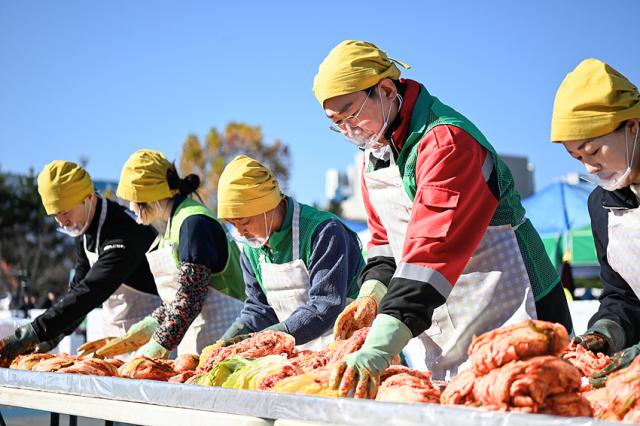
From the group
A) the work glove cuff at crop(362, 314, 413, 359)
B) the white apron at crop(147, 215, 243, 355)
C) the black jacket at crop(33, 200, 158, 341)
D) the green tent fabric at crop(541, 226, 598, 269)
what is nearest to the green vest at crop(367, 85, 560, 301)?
the work glove cuff at crop(362, 314, 413, 359)

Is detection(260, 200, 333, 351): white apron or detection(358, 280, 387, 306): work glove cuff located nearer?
detection(358, 280, 387, 306): work glove cuff

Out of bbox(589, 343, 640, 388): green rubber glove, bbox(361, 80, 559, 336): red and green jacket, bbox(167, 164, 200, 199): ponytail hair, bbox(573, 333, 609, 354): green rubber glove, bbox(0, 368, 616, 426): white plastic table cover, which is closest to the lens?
bbox(0, 368, 616, 426): white plastic table cover

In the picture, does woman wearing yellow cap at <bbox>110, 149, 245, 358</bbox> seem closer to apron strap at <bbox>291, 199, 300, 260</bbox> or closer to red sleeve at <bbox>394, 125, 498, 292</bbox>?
apron strap at <bbox>291, 199, 300, 260</bbox>

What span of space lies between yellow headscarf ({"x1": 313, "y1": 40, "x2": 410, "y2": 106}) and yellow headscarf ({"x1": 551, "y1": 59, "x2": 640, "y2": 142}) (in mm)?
670

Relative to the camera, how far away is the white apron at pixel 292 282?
13.6ft

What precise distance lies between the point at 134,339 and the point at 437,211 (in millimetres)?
2779

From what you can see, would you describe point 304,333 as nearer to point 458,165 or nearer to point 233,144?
point 458,165

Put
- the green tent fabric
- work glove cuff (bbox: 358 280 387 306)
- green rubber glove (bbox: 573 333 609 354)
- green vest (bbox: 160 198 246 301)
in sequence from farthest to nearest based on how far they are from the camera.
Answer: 1. the green tent fabric
2. green vest (bbox: 160 198 246 301)
3. work glove cuff (bbox: 358 280 387 306)
4. green rubber glove (bbox: 573 333 609 354)

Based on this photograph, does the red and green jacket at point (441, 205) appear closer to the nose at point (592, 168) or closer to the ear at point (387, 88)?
the ear at point (387, 88)

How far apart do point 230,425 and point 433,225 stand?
0.89 meters

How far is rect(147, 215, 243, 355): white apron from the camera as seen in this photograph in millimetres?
4887

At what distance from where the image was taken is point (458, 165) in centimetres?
264

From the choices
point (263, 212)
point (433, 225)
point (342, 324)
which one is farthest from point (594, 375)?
point (263, 212)

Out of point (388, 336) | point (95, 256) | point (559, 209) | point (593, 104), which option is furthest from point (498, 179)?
point (559, 209)
